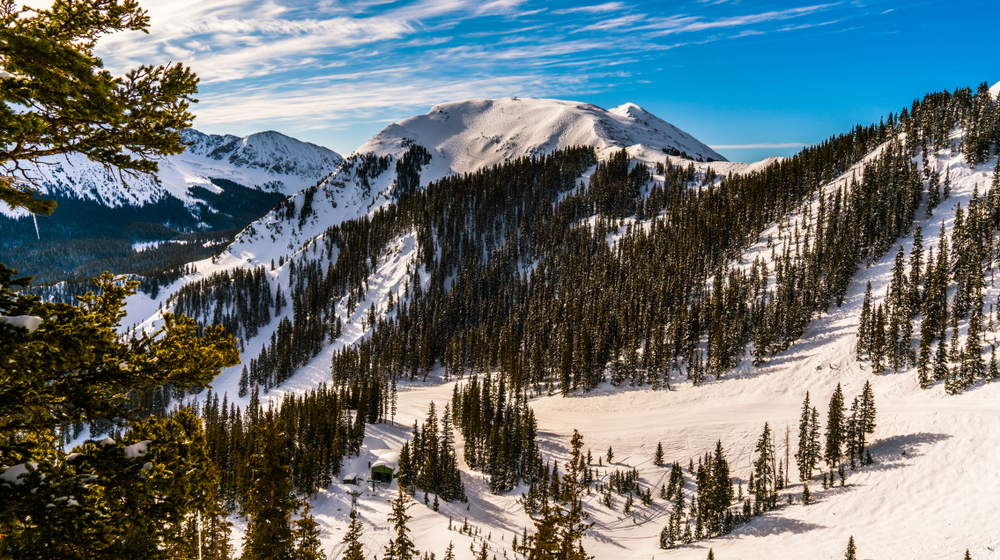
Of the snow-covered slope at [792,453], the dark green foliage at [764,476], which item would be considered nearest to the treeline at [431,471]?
the snow-covered slope at [792,453]

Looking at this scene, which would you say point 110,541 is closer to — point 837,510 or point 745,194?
point 837,510

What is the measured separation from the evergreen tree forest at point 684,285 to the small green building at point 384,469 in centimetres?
4371

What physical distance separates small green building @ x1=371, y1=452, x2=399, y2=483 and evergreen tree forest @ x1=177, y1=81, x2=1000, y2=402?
43.7 m

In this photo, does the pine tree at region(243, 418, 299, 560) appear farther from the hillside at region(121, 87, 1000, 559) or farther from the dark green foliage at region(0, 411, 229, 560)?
the hillside at region(121, 87, 1000, 559)

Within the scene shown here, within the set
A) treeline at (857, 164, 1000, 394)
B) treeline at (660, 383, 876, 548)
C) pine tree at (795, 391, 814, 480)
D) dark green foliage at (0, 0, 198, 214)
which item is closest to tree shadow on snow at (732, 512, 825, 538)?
treeline at (660, 383, 876, 548)

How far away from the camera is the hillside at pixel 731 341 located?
6656 cm

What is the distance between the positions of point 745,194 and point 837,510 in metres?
115

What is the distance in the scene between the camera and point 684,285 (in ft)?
440

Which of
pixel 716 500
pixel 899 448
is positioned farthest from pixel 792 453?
pixel 716 500

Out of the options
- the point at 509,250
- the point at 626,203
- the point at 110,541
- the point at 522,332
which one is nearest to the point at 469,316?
the point at 522,332

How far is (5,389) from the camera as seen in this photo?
25.5 ft

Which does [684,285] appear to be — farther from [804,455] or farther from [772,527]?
[772,527]

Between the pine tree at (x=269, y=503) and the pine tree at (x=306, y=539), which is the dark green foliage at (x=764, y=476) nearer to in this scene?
the pine tree at (x=306, y=539)

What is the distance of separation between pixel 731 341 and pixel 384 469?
8089cm
